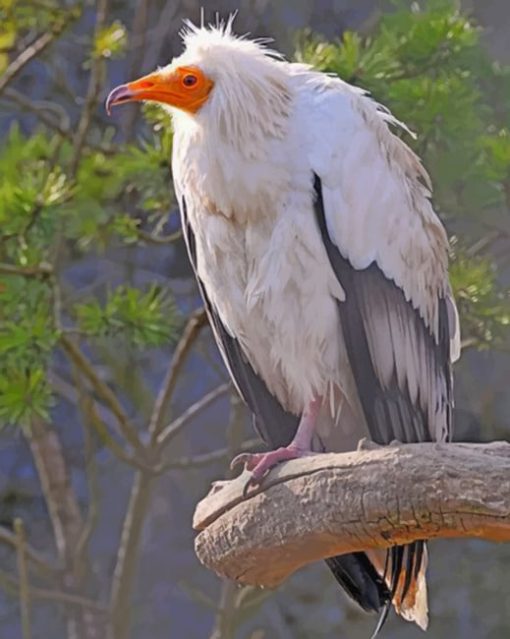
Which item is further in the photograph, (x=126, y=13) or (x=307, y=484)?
(x=126, y=13)

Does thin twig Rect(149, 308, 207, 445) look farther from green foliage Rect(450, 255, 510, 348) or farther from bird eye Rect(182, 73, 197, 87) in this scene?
bird eye Rect(182, 73, 197, 87)

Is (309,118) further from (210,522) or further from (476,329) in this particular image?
(476,329)

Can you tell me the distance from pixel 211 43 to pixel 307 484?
0.77 meters

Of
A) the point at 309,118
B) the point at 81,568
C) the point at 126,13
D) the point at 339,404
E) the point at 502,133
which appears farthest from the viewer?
the point at 126,13

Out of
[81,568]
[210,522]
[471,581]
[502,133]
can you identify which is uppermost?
[502,133]

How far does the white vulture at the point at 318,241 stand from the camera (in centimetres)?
219

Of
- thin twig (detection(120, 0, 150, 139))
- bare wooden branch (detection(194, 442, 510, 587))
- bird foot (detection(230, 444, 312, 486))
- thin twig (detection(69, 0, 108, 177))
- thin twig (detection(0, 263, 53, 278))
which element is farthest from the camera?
thin twig (detection(120, 0, 150, 139))

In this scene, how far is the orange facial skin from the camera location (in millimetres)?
2232

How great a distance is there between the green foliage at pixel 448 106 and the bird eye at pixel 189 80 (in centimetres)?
47

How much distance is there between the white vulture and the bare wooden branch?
0.43 ft

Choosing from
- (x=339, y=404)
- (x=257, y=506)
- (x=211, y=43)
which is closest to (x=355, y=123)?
(x=211, y=43)

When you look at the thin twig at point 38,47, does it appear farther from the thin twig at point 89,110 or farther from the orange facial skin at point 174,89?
the orange facial skin at point 174,89

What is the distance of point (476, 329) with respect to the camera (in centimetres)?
288

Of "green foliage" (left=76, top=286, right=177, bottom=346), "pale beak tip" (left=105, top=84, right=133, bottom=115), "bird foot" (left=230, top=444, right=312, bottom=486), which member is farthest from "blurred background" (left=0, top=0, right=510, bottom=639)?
"bird foot" (left=230, top=444, right=312, bottom=486)
